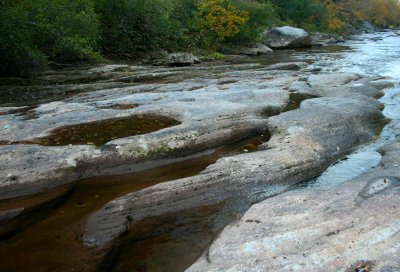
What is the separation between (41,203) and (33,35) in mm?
12759

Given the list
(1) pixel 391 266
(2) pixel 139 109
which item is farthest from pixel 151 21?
(1) pixel 391 266

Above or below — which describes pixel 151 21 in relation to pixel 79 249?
above

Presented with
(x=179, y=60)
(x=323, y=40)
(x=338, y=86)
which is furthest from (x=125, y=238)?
(x=323, y=40)

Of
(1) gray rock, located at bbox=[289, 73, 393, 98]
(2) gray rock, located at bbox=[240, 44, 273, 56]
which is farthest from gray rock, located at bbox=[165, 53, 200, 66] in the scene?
(2) gray rock, located at bbox=[240, 44, 273, 56]

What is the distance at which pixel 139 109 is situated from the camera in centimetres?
973

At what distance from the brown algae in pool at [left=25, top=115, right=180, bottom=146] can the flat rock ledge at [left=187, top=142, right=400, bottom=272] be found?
3.84 m

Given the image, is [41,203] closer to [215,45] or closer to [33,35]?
[33,35]

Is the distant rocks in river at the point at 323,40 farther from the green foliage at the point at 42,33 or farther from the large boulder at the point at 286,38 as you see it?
the green foliage at the point at 42,33

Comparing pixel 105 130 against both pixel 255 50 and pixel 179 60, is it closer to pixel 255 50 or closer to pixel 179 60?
pixel 179 60

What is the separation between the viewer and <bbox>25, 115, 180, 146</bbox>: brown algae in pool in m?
7.80

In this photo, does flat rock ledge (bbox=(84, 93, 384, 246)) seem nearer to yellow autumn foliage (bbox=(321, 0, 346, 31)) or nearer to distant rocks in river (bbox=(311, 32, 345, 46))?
distant rocks in river (bbox=(311, 32, 345, 46))

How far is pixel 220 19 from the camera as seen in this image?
103 ft

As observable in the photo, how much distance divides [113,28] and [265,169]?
796 inches

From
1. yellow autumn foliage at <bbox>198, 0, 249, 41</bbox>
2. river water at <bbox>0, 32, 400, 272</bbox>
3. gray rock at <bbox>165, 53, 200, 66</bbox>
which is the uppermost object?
yellow autumn foliage at <bbox>198, 0, 249, 41</bbox>
